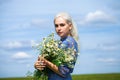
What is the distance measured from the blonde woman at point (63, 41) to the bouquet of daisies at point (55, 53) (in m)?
0.10

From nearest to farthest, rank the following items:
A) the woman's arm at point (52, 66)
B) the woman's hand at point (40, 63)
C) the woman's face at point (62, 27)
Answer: the woman's arm at point (52, 66)
the woman's hand at point (40, 63)
the woman's face at point (62, 27)

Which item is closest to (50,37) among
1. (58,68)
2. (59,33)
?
(59,33)

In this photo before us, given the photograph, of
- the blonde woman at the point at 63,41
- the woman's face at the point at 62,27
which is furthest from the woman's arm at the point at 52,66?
the woman's face at the point at 62,27

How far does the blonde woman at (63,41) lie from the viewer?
779 cm

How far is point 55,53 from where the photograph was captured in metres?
7.97

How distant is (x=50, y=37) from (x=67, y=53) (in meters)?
0.50

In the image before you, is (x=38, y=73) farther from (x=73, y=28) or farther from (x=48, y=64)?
(x=73, y=28)

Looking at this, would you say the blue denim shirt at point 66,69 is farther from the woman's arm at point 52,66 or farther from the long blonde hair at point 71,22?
the long blonde hair at point 71,22

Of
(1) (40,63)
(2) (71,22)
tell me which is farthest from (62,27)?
(1) (40,63)

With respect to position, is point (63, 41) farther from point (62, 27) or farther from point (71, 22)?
point (71, 22)

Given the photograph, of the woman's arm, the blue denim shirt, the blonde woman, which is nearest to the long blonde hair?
the blonde woman

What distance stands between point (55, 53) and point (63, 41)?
295 mm

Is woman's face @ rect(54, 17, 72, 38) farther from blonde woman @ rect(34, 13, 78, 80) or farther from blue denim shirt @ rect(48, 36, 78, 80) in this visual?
blue denim shirt @ rect(48, 36, 78, 80)

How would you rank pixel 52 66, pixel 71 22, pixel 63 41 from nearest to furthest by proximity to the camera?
1. pixel 52 66
2. pixel 63 41
3. pixel 71 22
